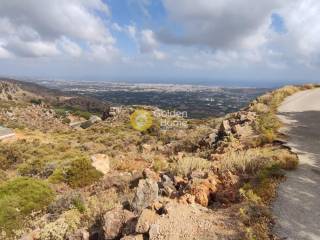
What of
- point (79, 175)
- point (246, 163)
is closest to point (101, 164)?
point (79, 175)

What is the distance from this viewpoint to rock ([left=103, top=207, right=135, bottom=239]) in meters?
6.11

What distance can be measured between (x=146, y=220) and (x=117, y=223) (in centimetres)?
86

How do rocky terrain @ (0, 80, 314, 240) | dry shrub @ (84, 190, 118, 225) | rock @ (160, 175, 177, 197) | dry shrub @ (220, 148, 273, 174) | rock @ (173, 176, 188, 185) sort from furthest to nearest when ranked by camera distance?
1. dry shrub @ (220, 148, 273, 174)
2. rock @ (173, 176, 188, 185)
3. dry shrub @ (84, 190, 118, 225)
4. rock @ (160, 175, 177, 197)
5. rocky terrain @ (0, 80, 314, 240)

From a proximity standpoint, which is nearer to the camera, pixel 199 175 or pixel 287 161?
pixel 199 175

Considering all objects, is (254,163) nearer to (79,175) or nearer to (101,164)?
(79,175)

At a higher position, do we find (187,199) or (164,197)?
(187,199)

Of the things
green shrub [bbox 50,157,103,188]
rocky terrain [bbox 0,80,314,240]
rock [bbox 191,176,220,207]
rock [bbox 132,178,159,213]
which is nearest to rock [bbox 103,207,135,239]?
rocky terrain [bbox 0,80,314,240]

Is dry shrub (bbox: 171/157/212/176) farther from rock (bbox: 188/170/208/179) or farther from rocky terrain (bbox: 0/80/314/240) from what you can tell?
rock (bbox: 188/170/208/179)

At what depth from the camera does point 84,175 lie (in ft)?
44.4

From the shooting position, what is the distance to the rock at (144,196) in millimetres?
6934

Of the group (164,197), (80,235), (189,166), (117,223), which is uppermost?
(164,197)

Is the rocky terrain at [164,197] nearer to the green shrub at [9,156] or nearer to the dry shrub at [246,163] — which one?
the dry shrub at [246,163]

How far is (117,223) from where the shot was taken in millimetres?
6328

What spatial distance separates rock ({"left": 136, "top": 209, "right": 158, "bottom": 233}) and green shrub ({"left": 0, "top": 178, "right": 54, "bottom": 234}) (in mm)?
4859
